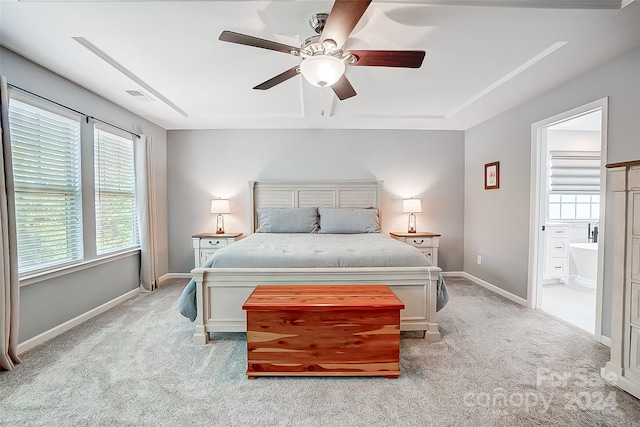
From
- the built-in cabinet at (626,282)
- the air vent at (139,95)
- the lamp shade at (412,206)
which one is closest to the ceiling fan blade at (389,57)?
the built-in cabinet at (626,282)

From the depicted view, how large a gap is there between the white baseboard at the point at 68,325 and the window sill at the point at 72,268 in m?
0.45

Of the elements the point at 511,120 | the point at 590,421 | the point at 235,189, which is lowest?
the point at 590,421

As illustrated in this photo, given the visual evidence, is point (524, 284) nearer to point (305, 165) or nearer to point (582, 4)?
point (582, 4)

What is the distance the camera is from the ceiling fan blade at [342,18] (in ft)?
4.36

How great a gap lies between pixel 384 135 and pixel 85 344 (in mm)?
4334

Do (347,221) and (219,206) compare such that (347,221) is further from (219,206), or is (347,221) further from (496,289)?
(496,289)

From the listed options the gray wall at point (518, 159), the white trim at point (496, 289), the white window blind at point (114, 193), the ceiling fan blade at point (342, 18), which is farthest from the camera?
the white trim at point (496, 289)

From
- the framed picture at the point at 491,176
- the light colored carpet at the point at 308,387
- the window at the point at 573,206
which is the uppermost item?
the framed picture at the point at 491,176

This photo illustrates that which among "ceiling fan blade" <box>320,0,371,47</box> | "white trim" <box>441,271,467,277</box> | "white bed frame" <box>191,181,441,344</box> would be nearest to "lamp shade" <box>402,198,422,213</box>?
"white trim" <box>441,271,467,277</box>

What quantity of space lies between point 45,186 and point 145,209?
4.10 feet

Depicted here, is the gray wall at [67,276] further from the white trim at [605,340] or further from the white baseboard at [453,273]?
the white trim at [605,340]

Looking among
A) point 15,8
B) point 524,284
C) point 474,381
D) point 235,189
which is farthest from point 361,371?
point 235,189

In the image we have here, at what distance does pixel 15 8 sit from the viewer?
1.71 meters

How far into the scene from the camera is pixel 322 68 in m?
1.68
